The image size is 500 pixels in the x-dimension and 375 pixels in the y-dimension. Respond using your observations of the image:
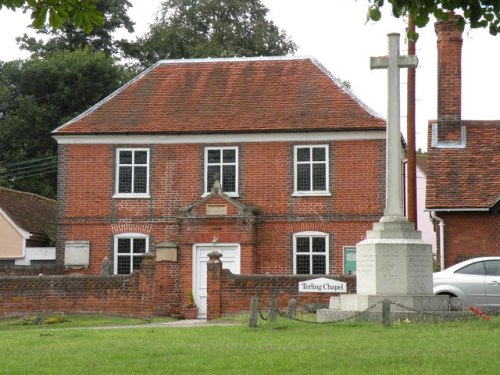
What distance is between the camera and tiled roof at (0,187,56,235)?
37.9m

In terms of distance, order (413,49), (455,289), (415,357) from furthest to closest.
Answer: (413,49) < (455,289) < (415,357)

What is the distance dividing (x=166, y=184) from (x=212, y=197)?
2310mm

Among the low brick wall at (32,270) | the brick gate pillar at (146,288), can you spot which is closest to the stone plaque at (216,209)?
the brick gate pillar at (146,288)

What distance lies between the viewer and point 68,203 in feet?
107

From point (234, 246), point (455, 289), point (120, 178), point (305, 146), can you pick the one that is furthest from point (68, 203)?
point (455, 289)

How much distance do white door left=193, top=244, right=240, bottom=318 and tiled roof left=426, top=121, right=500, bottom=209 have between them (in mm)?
6724

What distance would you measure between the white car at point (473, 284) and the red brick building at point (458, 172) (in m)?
5.53

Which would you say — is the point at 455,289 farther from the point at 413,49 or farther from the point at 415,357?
the point at 415,357

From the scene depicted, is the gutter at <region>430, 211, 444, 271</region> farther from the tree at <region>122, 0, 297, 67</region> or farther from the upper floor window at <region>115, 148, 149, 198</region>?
the tree at <region>122, 0, 297, 67</region>

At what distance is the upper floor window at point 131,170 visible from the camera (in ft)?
107

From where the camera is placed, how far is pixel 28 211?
40219 millimetres

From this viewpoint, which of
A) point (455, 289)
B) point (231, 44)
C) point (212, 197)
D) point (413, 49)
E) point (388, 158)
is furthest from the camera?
point (231, 44)

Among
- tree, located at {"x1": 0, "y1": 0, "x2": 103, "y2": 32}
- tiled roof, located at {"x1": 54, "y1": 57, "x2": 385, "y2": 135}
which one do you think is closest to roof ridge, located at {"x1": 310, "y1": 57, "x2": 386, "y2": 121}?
tiled roof, located at {"x1": 54, "y1": 57, "x2": 385, "y2": 135}

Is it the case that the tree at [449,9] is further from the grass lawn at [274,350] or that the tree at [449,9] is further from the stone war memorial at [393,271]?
the stone war memorial at [393,271]
